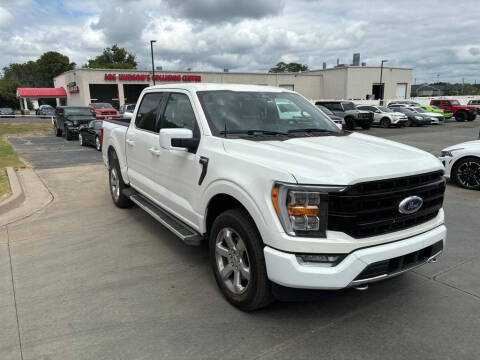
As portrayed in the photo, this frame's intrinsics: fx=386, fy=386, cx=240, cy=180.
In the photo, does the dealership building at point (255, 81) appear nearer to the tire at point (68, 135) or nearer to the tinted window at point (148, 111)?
the tire at point (68, 135)

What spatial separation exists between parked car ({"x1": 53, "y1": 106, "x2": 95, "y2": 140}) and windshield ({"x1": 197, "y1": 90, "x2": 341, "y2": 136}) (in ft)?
54.8

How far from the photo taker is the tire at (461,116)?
33.6m

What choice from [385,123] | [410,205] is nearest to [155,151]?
[410,205]

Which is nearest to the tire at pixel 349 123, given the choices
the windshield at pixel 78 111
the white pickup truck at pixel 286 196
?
the windshield at pixel 78 111

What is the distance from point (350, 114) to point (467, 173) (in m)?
18.7

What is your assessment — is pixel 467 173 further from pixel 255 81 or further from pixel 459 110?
pixel 255 81

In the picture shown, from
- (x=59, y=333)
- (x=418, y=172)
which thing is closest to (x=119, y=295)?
(x=59, y=333)

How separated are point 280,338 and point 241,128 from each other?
195 centimetres

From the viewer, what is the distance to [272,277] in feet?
9.12

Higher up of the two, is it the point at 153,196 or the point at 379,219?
the point at 379,219

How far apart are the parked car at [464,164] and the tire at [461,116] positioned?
2999 centimetres

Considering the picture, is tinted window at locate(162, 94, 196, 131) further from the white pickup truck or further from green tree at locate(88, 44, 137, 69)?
green tree at locate(88, 44, 137, 69)

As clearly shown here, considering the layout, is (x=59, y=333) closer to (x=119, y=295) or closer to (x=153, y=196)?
(x=119, y=295)

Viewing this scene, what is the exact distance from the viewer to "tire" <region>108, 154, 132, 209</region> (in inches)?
243
